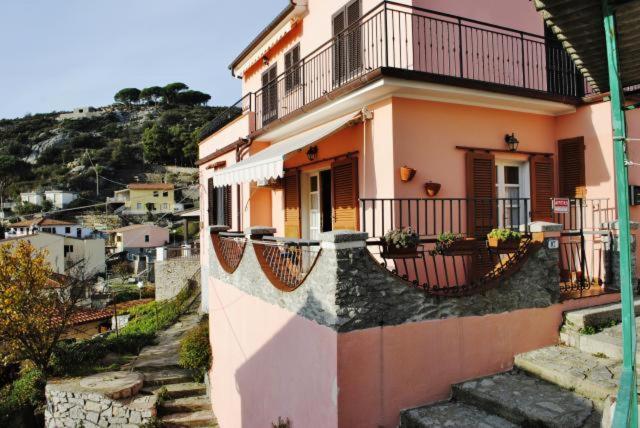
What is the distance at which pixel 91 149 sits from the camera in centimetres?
10694

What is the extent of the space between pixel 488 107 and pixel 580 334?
5.48 meters

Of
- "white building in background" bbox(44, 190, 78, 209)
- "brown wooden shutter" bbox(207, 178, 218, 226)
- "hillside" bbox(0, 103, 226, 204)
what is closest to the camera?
"brown wooden shutter" bbox(207, 178, 218, 226)

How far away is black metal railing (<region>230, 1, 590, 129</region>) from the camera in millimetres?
10195

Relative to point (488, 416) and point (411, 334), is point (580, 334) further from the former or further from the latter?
Answer: point (411, 334)

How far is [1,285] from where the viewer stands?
19.9m

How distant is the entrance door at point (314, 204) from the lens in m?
13.2

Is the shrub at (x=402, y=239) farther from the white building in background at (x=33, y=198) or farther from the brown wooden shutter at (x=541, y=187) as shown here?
the white building in background at (x=33, y=198)

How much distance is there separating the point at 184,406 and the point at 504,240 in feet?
41.1

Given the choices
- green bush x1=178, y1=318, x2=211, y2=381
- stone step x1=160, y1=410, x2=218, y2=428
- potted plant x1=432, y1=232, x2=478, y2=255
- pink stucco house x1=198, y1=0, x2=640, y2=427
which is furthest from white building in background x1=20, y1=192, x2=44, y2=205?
potted plant x1=432, y1=232, x2=478, y2=255

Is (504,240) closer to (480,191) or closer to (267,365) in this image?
(480,191)

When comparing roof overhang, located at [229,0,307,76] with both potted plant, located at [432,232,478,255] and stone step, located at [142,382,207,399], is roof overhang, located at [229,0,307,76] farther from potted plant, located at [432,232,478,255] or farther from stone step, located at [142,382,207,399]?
stone step, located at [142,382,207,399]

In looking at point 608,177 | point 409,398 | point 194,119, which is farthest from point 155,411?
point 194,119

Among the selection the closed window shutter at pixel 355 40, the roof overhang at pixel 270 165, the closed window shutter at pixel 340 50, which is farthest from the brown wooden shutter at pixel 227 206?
the closed window shutter at pixel 355 40

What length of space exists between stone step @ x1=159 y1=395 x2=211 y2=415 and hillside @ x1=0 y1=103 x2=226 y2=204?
241ft
